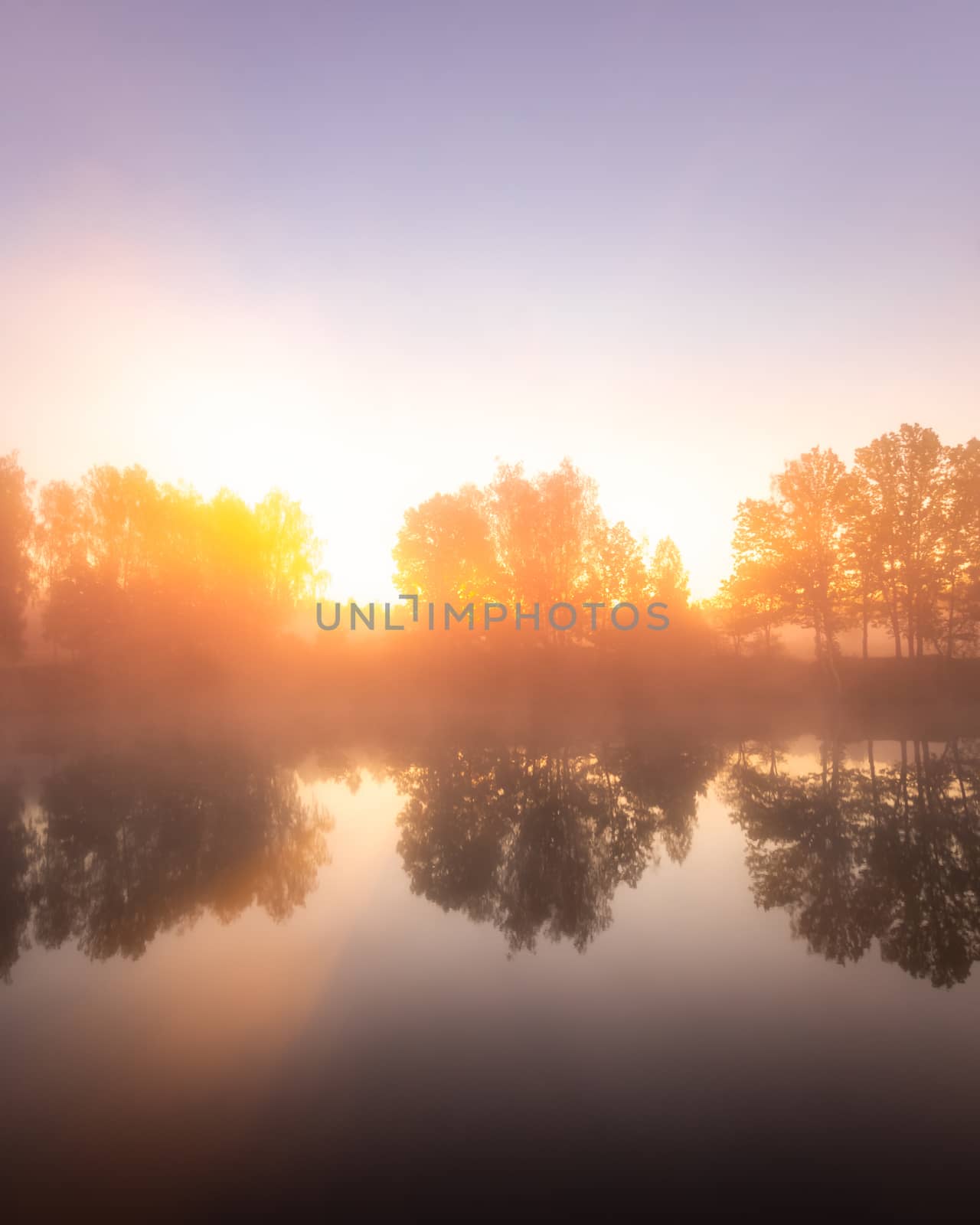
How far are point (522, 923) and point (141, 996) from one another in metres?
5.31

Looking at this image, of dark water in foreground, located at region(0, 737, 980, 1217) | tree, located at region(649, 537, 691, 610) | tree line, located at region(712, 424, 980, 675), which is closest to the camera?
dark water in foreground, located at region(0, 737, 980, 1217)

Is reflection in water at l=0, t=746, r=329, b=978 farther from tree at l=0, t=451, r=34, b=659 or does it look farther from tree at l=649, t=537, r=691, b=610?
tree at l=649, t=537, r=691, b=610

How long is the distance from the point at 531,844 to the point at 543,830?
1.10 metres

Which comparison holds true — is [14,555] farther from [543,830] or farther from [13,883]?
[543,830]

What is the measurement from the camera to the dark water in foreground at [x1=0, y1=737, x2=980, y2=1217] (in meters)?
5.70

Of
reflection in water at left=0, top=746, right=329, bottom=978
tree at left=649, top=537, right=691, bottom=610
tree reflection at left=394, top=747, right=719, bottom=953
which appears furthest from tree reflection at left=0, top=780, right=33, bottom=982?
tree at left=649, top=537, right=691, bottom=610

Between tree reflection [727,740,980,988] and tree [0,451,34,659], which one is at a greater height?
tree [0,451,34,659]

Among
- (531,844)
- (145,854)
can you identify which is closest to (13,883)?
(145,854)

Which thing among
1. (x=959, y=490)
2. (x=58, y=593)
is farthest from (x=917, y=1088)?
(x=58, y=593)

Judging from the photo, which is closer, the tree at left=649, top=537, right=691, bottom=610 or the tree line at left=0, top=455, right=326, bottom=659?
the tree line at left=0, top=455, right=326, bottom=659

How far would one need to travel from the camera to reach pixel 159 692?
46.3 metres

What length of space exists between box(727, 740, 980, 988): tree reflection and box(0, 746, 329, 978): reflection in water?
8.68m

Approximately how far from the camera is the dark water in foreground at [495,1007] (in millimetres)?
5703

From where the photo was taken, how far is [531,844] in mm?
14859
